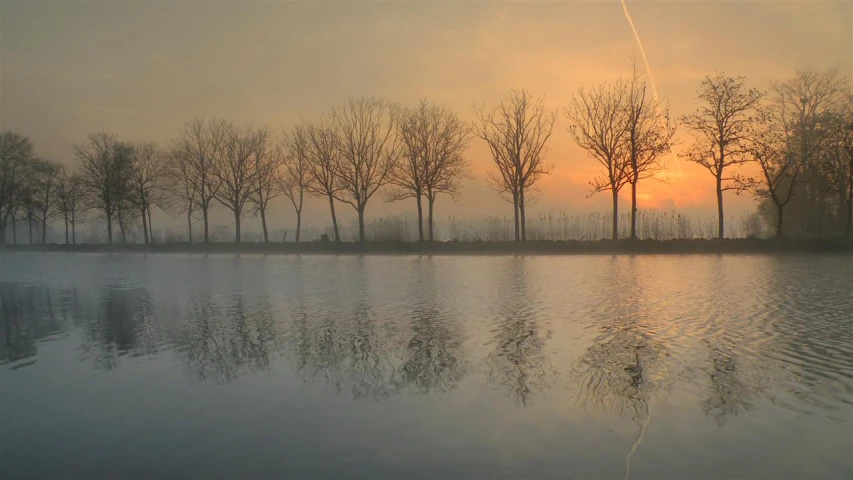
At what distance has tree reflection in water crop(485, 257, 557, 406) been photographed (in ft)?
23.3

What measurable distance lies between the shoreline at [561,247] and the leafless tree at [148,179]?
8.90m

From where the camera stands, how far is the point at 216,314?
13.3m

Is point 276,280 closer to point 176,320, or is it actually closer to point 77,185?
point 176,320

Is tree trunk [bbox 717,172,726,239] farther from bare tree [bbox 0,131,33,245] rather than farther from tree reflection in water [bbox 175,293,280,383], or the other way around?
bare tree [bbox 0,131,33,245]

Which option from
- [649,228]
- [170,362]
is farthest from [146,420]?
[649,228]

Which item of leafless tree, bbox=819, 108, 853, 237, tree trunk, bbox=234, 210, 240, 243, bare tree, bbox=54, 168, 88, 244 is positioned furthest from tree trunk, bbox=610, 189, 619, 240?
bare tree, bbox=54, 168, 88, 244

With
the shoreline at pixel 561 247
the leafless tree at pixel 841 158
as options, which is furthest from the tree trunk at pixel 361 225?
the leafless tree at pixel 841 158

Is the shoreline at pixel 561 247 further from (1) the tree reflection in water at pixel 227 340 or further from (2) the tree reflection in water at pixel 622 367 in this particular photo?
(1) the tree reflection in water at pixel 227 340

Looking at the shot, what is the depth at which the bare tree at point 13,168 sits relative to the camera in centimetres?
5800

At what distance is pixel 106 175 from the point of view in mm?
60219

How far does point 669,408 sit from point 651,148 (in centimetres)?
3449

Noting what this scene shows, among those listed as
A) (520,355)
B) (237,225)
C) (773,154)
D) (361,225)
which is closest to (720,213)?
(773,154)

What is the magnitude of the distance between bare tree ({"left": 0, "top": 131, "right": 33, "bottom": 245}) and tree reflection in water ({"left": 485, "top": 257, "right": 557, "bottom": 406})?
195ft

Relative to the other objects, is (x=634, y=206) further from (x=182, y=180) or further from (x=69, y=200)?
(x=69, y=200)
